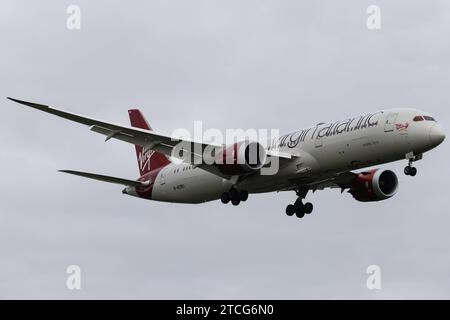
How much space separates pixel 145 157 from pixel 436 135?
21234mm

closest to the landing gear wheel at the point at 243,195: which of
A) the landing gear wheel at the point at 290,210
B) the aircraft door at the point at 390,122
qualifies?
the landing gear wheel at the point at 290,210

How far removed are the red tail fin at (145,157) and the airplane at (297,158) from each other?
198cm

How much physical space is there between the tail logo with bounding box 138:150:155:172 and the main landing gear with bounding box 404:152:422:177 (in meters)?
18.9

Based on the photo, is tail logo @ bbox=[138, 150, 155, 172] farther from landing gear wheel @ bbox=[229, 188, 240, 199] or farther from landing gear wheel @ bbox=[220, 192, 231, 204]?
landing gear wheel @ bbox=[229, 188, 240, 199]

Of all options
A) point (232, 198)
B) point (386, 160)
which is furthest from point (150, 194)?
point (386, 160)

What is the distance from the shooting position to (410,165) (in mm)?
52688

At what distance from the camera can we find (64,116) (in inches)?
2079

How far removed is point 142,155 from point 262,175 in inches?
520

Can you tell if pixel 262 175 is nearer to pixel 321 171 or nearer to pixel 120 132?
pixel 321 171

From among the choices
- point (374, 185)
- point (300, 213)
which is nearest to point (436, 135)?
point (374, 185)

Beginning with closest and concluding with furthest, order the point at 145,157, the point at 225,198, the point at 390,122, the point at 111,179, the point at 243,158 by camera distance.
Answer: the point at 390,122 → the point at 243,158 → the point at 225,198 → the point at 111,179 → the point at 145,157

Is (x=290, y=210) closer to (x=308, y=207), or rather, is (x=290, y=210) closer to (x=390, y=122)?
(x=308, y=207)

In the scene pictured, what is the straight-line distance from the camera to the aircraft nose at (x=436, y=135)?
5216 centimetres

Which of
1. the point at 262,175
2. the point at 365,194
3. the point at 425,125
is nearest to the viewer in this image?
the point at 425,125
